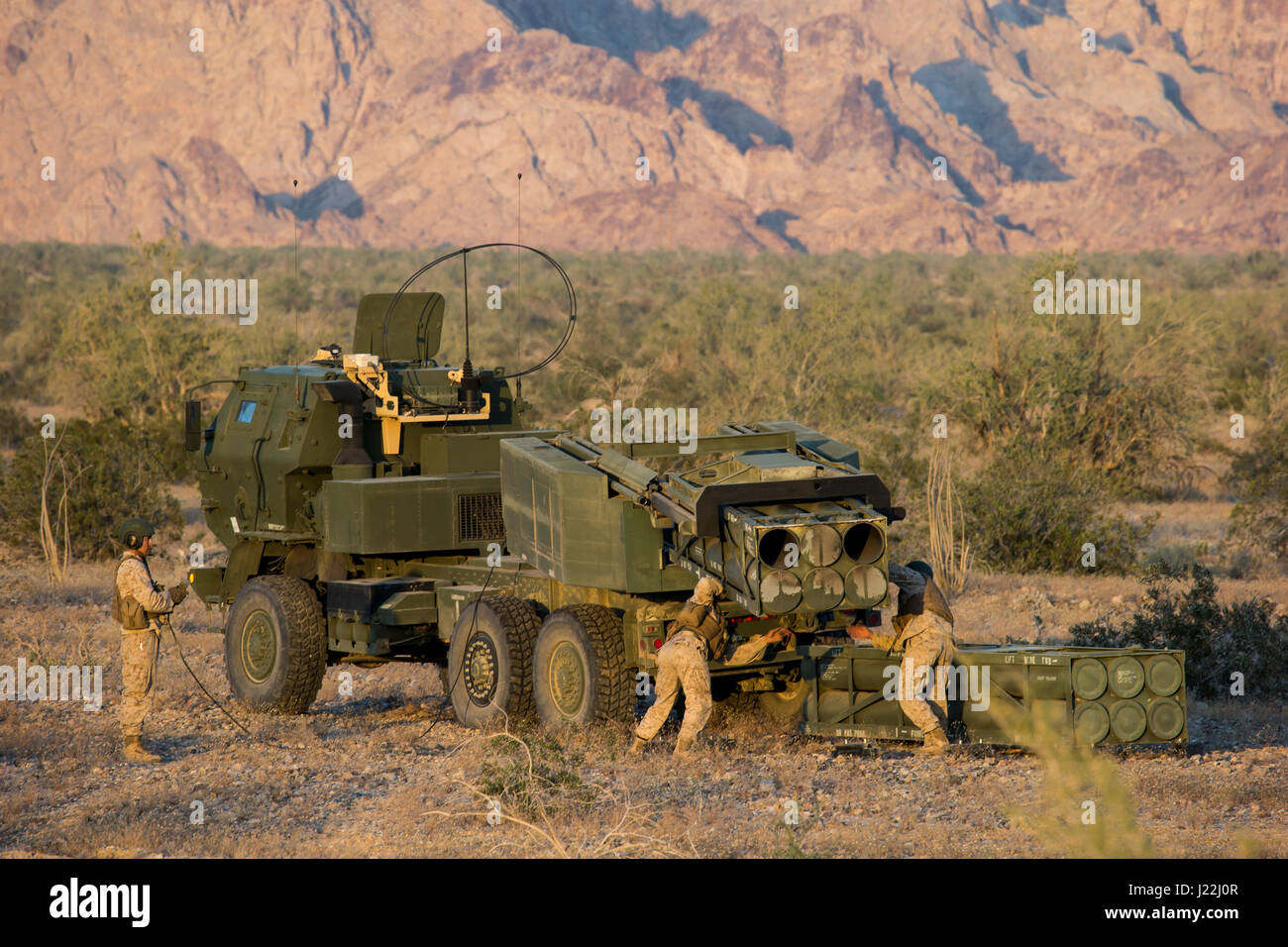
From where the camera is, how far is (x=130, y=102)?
401ft

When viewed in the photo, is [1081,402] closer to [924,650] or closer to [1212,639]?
[1212,639]

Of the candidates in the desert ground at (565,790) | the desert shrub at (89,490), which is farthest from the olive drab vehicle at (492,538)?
the desert shrub at (89,490)

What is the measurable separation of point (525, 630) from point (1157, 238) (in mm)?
117476

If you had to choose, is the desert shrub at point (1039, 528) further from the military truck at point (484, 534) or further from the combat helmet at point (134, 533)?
the combat helmet at point (134, 533)

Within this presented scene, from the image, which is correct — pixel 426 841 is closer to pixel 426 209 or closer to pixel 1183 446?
pixel 1183 446

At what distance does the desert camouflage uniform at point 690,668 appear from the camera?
9.24 metres

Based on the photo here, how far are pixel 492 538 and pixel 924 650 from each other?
11.0 ft

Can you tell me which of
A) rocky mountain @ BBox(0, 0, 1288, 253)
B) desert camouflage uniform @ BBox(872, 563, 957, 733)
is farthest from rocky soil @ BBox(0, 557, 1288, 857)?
rocky mountain @ BBox(0, 0, 1288, 253)

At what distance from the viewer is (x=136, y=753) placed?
9828mm

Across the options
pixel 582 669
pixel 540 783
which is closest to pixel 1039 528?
pixel 582 669

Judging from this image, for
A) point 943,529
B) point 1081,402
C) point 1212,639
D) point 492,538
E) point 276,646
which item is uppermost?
point 1081,402

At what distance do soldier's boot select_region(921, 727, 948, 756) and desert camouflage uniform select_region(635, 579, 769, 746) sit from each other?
126 cm

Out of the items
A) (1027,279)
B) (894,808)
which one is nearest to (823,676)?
(894,808)

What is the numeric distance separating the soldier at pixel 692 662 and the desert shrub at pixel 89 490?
1228 centimetres
